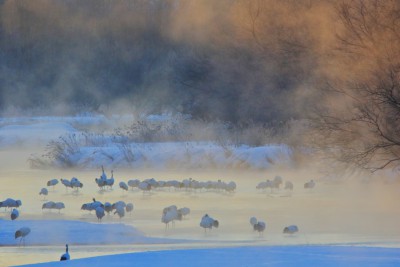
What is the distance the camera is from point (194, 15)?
35.0m

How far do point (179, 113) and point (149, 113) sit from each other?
5.52 m

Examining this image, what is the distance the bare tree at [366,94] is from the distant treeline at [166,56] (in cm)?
192

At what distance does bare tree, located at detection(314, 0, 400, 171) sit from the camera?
18.5 meters

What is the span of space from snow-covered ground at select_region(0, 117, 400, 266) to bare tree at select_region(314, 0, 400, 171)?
2.92 ft

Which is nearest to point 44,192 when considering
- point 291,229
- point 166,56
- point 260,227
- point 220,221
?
point 220,221

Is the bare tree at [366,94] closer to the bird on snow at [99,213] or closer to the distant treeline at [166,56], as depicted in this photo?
the distant treeline at [166,56]

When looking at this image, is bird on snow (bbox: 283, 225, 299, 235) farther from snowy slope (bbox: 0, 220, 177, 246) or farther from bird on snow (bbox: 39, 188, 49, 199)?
bird on snow (bbox: 39, 188, 49, 199)

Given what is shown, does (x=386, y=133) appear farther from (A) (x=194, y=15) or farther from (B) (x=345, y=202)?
(A) (x=194, y=15)

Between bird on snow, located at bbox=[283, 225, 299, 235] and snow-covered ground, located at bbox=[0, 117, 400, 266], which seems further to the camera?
bird on snow, located at bbox=[283, 225, 299, 235]

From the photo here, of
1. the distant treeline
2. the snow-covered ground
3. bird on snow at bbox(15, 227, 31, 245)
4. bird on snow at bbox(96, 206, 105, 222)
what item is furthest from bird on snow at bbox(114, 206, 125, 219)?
the distant treeline

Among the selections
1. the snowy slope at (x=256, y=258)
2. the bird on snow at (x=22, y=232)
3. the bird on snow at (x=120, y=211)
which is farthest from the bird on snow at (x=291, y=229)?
the bird on snow at (x=22, y=232)

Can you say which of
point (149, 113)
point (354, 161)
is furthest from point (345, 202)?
point (149, 113)

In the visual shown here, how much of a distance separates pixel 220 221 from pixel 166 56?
3193 centimetres

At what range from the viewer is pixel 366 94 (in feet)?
61.2
